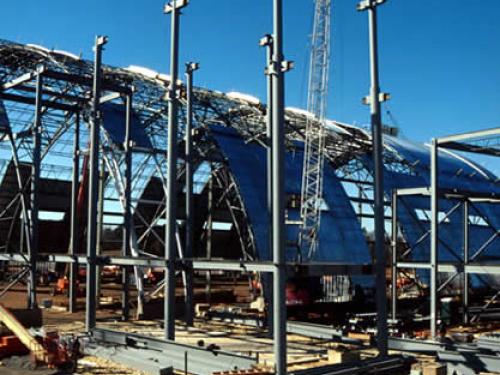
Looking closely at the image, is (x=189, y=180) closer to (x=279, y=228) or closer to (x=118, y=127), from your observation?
(x=279, y=228)

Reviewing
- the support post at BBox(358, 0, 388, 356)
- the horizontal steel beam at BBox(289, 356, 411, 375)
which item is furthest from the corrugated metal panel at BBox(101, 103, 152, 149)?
the horizontal steel beam at BBox(289, 356, 411, 375)

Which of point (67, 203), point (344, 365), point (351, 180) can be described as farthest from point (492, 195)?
point (67, 203)

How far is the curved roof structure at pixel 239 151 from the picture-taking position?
3916 cm

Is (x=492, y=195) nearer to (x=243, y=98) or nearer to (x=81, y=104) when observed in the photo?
(x=81, y=104)

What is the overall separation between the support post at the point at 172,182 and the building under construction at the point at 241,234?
0.08 metres

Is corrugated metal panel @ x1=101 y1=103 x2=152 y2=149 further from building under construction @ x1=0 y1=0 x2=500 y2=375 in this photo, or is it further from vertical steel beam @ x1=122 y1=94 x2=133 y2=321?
vertical steel beam @ x1=122 y1=94 x2=133 y2=321

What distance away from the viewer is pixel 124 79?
49.4 meters

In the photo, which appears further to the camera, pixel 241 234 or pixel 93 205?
pixel 241 234

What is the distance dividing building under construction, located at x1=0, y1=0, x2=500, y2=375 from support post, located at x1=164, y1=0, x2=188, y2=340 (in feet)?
0.26

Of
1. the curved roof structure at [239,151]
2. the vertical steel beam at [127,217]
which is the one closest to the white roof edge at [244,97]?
the curved roof structure at [239,151]

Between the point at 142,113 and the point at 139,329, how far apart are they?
25.6 m

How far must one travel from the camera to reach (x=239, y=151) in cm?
4156

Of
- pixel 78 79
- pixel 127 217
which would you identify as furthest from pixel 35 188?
pixel 78 79

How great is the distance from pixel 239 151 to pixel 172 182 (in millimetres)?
18525
